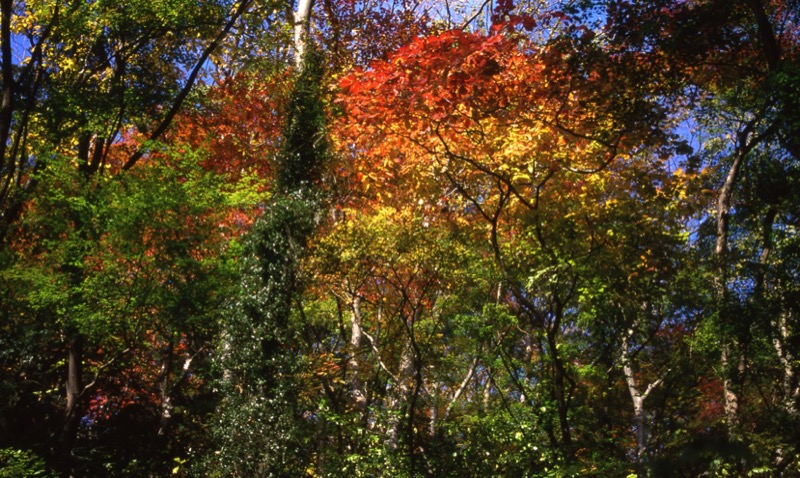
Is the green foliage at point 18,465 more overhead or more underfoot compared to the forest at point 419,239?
more underfoot

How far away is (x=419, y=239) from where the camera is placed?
8195 millimetres

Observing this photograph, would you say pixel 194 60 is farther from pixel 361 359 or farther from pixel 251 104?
pixel 361 359

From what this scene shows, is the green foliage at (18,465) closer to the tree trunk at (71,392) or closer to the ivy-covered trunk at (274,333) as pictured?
the tree trunk at (71,392)

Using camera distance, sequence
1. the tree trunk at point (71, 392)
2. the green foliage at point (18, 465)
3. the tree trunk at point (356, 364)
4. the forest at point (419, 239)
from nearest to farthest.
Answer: the forest at point (419, 239) < the green foliage at point (18, 465) < the tree trunk at point (71, 392) < the tree trunk at point (356, 364)

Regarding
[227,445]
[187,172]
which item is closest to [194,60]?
[187,172]

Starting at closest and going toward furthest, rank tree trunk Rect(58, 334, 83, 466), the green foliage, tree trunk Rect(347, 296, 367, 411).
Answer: the green foliage → tree trunk Rect(58, 334, 83, 466) → tree trunk Rect(347, 296, 367, 411)

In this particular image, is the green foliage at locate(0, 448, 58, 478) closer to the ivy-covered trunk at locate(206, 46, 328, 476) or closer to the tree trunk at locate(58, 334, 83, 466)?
the tree trunk at locate(58, 334, 83, 466)

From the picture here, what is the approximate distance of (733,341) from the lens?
6.97 meters

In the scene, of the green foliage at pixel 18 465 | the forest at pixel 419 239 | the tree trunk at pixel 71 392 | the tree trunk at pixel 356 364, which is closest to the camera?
the forest at pixel 419 239

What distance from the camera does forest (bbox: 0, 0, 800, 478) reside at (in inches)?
260

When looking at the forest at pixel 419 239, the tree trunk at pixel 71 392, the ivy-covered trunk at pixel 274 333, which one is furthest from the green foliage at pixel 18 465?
the ivy-covered trunk at pixel 274 333

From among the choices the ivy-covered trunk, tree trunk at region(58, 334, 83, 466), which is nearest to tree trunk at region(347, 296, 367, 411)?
the ivy-covered trunk

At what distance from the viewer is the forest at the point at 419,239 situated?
6594 mm

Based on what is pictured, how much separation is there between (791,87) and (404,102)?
11.8 feet
